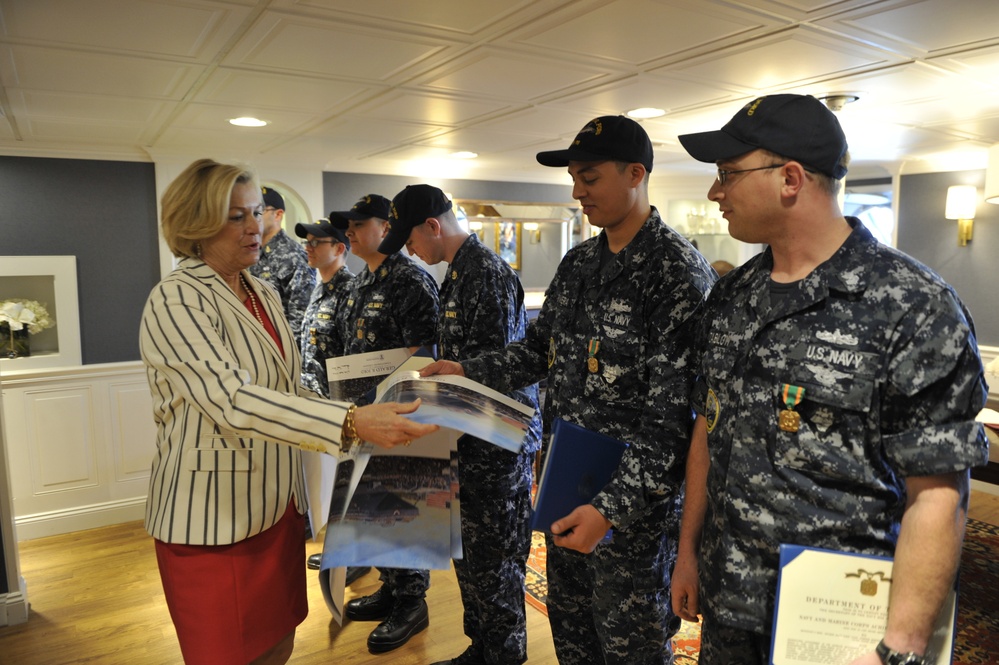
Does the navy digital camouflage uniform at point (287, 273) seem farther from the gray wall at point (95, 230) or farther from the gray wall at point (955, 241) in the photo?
the gray wall at point (955, 241)

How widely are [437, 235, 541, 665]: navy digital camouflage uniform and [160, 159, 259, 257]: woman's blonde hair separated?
96 centimetres

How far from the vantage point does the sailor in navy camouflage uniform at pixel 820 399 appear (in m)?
1.03

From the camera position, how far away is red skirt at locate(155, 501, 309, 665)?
1.52 meters

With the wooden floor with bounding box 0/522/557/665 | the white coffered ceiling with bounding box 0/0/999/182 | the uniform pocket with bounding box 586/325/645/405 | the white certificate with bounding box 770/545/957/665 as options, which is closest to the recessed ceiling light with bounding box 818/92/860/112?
the white coffered ceiling with bounding box 0/0/999/182

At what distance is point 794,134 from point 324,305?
2.69 metres

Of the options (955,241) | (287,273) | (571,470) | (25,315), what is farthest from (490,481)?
(955,241)

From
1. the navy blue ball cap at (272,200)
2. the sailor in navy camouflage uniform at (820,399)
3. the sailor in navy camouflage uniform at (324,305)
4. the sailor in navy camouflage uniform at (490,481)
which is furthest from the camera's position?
the navy blue ball cap at (272,200)

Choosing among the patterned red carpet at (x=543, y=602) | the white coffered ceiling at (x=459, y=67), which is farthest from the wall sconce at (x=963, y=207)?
the patterned red carpet at (x=543, y=602)

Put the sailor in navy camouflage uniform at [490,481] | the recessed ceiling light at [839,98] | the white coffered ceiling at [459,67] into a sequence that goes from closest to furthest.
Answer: the white coffered ceiling at [459,67], the sailor in navy camouflage uniform at [490,481], the recessed ceiling light at [839,98]

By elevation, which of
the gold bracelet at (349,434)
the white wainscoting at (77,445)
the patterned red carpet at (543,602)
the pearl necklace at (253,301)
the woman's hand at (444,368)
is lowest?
the patterned red carpet at (543,602)

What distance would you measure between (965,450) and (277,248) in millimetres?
3609

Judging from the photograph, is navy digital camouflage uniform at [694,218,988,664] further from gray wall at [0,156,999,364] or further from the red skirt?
gray wall at [0,156,999,364]

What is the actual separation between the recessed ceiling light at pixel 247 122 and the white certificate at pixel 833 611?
3207 mm

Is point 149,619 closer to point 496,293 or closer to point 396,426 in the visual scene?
point 496,293
